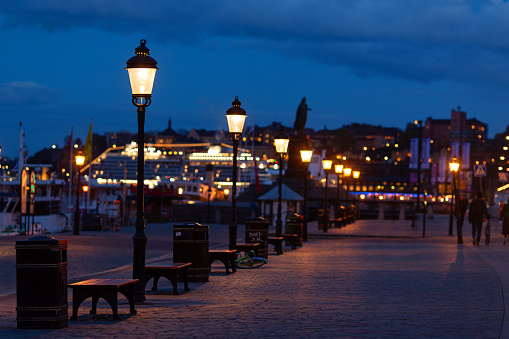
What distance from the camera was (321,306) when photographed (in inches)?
469

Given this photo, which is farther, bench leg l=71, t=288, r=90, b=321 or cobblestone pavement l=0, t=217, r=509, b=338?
bench leg l=71, t=288, r=90, b=321

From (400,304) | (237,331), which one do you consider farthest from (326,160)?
(237,331)

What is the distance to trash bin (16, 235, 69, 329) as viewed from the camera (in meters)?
9.24

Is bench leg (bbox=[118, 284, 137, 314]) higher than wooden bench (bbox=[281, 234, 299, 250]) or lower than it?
higher

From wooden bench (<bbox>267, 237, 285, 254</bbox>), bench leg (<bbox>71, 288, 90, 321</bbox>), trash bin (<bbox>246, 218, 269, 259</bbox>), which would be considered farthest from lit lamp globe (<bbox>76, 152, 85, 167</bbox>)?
bench leg (<bbox>71, 288, 90, 321</bbox>)

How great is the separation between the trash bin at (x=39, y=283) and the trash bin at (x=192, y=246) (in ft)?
18.9

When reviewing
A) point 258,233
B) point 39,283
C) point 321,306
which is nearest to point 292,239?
point 258,233

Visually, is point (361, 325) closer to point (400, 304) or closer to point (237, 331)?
point (237, 331)

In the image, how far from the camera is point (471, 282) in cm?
1584

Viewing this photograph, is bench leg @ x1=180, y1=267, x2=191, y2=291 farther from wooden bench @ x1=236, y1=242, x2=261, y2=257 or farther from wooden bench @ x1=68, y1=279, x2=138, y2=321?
wooden bench @ x1=236, y1=242, x2=261, y2=257

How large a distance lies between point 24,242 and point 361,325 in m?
4.00

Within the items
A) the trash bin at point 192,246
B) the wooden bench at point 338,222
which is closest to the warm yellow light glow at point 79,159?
the wooden bench at point 338,222

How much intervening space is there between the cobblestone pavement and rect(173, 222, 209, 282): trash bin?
38cm

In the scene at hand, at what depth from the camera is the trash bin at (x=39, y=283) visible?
9.24 meters
